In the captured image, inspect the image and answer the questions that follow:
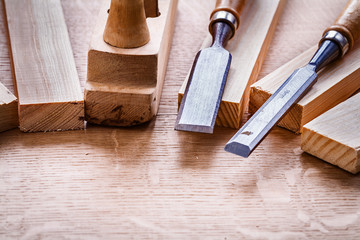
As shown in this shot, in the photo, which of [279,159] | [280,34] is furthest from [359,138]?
[280,34]

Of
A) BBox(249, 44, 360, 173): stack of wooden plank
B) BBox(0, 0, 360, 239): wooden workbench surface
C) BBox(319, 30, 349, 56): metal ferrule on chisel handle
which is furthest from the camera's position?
BBox(319, 30, 349, 56): metal ferrule on chisel handle

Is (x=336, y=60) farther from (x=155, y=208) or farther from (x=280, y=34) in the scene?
(x=155, y=208)

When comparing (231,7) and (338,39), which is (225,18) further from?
(338,39)

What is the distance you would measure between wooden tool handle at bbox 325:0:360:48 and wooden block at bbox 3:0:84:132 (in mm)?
515

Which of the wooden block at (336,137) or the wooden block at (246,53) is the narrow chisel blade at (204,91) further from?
the wooden block at (336,137)

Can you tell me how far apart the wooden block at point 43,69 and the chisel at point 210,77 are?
0.64ft

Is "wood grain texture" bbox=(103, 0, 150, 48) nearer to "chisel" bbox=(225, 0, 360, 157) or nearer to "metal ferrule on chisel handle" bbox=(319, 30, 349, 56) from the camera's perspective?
"chisel" bbox=(225, 0, 360, 157)

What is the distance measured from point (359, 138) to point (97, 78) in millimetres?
458

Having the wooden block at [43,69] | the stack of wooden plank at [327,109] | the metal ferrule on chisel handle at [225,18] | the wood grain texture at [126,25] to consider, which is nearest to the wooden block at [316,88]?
the stack of wooden plank at [327,109]

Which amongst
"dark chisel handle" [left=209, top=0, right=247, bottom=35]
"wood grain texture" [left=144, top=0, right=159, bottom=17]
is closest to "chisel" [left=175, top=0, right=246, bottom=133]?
"dark chisel handle" [left=209, top=0, right=247, bottom=35]

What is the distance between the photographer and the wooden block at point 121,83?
0.88m

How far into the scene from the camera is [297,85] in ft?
2.88

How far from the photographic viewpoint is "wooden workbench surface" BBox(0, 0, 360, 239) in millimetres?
703

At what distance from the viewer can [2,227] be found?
69 centimetres
